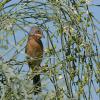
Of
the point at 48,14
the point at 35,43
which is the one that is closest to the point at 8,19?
the point at 48,14

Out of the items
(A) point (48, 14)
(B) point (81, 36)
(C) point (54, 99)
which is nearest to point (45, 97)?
(C) point (54, 99)

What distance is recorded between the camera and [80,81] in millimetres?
2068

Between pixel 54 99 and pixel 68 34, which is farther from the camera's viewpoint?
pixel 68 34

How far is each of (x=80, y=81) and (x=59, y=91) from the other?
0.36ft

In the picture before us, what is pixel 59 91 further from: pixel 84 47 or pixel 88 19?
pixel 88 19

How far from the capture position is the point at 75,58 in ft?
6.93

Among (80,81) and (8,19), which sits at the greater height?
(8,19)

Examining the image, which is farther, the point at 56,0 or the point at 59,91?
the point at 56,0

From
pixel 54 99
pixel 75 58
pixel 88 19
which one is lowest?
pixel 54 99

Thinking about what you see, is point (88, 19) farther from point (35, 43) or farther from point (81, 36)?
point (35, 43)

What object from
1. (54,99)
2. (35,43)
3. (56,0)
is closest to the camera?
(54,99)

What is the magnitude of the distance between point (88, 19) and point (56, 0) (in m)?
0.18

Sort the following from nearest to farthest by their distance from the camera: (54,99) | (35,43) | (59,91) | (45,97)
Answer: (45,97)
(54,99)
(59,91)
(35,43)

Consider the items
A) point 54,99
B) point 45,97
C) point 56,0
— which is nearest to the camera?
point 45,97
